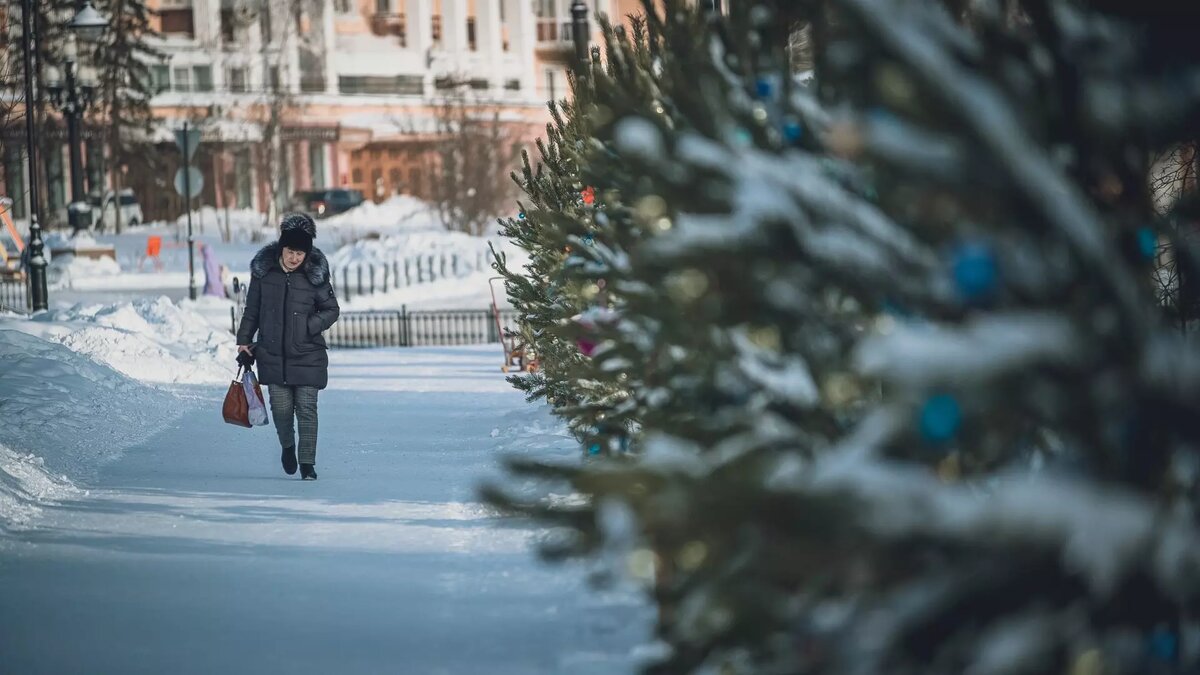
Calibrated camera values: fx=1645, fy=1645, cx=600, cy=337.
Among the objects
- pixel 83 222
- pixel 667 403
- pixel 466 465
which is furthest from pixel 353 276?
pixel 667 403

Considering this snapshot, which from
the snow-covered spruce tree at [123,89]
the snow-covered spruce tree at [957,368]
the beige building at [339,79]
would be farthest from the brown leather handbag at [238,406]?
the beige building at [339,79]

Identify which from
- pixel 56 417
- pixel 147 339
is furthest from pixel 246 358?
pixel 147 339

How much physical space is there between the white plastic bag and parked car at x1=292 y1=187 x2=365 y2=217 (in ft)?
141

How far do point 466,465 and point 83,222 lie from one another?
3114 centimetres

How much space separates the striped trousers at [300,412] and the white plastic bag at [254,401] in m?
0.14

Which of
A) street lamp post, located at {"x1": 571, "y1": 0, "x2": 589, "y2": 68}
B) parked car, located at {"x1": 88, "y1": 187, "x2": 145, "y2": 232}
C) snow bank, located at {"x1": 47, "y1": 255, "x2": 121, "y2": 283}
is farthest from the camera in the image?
parked car, located at {"x1": 88, "y1": 187, "x2": 145, "y2": 232}

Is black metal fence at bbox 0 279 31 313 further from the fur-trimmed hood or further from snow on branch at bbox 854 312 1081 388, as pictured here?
snow on branch at bbox 854 312 1081 388

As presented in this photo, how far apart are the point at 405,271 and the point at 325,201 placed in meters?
20.1

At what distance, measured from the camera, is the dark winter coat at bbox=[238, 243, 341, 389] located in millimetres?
10578

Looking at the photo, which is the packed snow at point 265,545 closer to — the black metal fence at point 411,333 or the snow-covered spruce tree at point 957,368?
the snow-covered spruce tree at point 957,368

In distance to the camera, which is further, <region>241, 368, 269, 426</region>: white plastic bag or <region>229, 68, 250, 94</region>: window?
<region>229, 68, 250, 94</region>: window

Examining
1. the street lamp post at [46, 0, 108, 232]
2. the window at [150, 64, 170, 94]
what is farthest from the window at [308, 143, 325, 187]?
the street lamp post at [46, 0, 108, 232]

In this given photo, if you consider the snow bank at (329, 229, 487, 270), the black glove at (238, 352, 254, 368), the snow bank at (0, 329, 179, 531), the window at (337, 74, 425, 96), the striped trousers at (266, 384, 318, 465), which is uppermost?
the window at (337, 74, 425, 96)

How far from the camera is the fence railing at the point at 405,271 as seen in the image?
1339 inches
